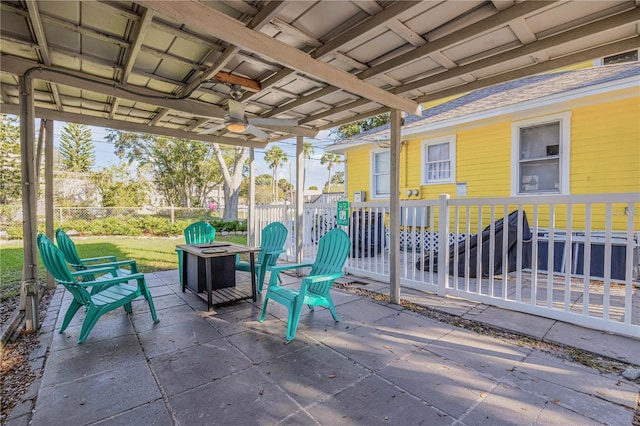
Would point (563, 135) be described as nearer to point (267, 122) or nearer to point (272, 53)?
point (267, 122)

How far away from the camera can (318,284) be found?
3332 mm

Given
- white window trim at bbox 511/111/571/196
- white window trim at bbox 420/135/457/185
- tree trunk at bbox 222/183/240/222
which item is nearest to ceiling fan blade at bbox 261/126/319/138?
white window trim at bbox 420/135/457/185

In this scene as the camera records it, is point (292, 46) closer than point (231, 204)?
Yes

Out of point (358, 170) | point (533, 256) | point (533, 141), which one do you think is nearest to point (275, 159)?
point (358, 170)

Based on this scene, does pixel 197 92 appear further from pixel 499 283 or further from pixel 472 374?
pixel 499 283

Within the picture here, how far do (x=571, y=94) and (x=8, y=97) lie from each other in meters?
8.82

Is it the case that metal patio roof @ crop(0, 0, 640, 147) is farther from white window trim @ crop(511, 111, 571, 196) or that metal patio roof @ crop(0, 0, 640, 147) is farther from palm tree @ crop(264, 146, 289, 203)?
palm tree @ crop(264, 146, 289, 203)

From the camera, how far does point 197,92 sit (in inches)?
156

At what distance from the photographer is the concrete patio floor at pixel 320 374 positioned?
183cm

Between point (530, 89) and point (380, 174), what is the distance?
3987 mm

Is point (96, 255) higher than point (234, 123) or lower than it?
lower

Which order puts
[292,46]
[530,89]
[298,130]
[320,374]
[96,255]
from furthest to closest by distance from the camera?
[96,255]
[530,89]
[298,130]
[292,46]
[320,374]

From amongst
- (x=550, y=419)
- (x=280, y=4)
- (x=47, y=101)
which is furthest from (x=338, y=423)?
(x=47, y=101)

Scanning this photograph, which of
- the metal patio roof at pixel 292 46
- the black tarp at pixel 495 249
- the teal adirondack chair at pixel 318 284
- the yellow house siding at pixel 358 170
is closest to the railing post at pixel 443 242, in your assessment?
the black tarp at pixel 495 249
